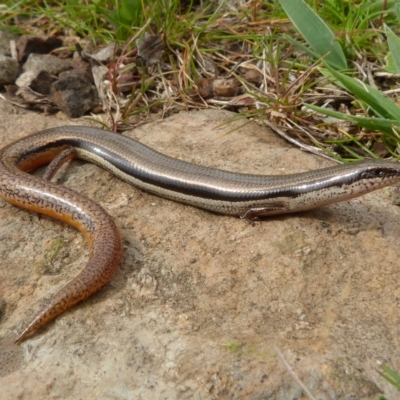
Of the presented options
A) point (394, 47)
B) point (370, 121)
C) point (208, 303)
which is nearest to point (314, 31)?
point (394, 47)

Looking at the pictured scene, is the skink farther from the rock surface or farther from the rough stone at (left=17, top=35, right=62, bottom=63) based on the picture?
the rough stone at (left=17, top=35, right=62, bottom=63)

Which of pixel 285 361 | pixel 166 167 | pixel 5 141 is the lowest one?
pixel 5 141

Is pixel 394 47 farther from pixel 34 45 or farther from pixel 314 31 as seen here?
pixel 34 45

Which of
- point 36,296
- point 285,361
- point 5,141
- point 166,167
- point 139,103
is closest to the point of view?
point 285,361

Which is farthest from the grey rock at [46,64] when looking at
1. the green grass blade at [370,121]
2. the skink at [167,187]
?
the green grass blade at [370,121]

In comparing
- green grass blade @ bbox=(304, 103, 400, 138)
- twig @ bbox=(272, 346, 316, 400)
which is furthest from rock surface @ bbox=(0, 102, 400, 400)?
green grass blade @ bbox=(304, 103, 400, 138)

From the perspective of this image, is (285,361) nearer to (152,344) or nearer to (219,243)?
(152,344)

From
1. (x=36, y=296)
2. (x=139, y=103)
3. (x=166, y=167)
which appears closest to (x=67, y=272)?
(x=36, y=296)
